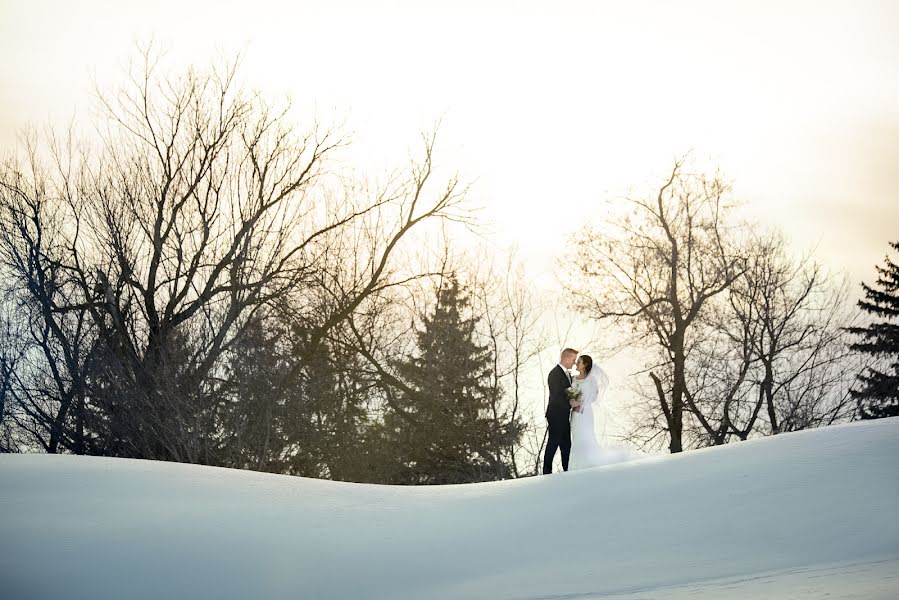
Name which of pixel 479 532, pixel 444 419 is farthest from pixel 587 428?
pixel 444 419

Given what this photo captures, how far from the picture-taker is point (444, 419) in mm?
22281

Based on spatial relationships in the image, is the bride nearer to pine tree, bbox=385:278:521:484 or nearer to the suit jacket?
the suit jacket

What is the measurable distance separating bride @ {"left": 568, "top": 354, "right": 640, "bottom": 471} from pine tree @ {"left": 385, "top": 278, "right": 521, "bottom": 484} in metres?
9.85

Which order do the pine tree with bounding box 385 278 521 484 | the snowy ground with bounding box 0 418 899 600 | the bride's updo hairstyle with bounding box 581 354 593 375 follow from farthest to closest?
the pine tree with bounding box 385 278 521 484 < the bride's updo hairstyle with bounding box 581 354 593 375 < the snowy ground with bounding box 0 418 899 600

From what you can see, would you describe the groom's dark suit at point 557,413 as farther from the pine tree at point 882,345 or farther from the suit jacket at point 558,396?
the pine tree at point 882,345

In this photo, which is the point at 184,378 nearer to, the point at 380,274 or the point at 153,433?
the point at 153,433

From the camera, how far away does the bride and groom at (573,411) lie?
11398 mm

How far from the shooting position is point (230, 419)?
50.5ft

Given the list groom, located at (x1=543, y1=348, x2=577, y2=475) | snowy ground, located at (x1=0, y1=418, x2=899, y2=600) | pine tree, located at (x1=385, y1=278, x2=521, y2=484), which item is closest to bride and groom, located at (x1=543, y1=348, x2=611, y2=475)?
groom, located at (x1=543, y1=348, x2=577, y2=475)

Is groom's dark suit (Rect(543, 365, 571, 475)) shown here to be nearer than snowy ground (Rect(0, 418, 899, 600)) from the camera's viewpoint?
No

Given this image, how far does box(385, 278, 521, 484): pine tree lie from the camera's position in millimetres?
21844

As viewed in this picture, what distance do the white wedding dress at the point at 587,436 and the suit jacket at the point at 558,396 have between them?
48 cm

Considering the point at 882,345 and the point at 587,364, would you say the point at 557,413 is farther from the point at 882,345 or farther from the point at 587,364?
the point at 882,345

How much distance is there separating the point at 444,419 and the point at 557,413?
437 inches
